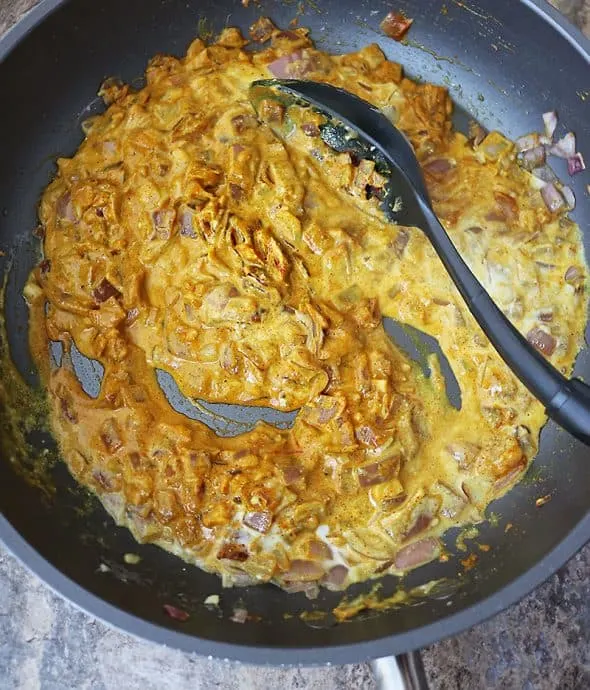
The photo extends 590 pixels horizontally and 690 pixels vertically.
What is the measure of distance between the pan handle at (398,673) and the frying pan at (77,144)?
0.27 feet

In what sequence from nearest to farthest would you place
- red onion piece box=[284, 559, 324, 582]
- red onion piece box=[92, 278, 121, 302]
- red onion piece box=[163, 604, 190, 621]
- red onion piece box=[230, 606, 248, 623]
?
red onion piece box=[163, 604, 190, 621], red onion piece box=[230, 606, 248, 623], red onion piece box=[284, 559, 324, 582], red onion piece box=[92, 278, 121, 302]

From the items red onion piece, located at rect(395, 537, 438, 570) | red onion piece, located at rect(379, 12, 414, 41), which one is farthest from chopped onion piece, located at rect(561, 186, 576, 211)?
red onion piece, located at rect(395, 537, 438, 570)

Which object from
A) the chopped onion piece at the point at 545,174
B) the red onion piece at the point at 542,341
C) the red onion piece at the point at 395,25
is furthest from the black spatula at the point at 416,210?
the chopped onion piece at the point at 545,174

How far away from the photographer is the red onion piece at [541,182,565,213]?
2459 mm

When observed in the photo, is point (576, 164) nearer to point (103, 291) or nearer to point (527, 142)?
point (527, 142)

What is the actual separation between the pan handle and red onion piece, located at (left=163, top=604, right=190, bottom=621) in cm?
56

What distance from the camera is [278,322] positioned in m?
2.36

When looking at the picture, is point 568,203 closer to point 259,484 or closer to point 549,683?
point 259,484

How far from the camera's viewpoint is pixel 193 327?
236cm

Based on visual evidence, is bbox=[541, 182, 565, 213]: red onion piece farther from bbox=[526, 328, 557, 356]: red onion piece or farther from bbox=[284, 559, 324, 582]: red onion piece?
bbox=[284, 559, 324, 582]: red onion piece

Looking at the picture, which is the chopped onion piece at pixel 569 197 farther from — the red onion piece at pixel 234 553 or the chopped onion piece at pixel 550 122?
the red onion piece at pixel 234 553

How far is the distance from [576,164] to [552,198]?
0.46ft

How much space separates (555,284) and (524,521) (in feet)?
2.68

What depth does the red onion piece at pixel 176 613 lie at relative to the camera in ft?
6.52
